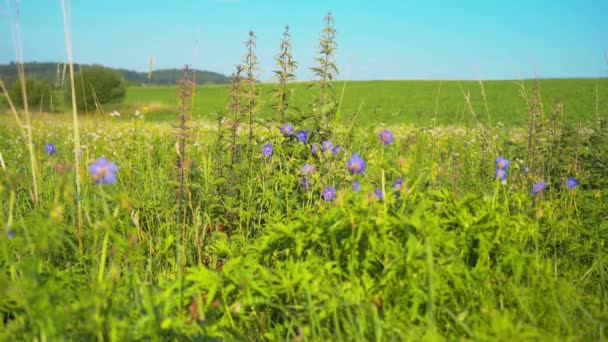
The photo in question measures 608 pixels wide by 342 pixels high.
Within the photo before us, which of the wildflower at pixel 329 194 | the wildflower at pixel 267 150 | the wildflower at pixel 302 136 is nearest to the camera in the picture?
the wildflower at pixel 329 194

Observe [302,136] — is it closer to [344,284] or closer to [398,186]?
[398,186]

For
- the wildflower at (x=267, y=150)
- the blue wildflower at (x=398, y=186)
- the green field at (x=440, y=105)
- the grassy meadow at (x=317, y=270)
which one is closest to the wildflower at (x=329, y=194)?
the grassy meadow at (x=317, y=270)

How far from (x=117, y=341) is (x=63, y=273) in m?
0.67

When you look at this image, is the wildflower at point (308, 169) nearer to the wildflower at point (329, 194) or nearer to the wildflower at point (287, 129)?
the wildflower at point (329, 194)

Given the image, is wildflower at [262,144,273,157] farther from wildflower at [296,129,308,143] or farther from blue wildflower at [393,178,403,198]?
blue wildflower at [393,178,403,198]

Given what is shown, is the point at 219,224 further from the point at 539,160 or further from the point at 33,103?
the point at 33,103

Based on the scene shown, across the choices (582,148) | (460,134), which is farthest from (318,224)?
(460,134)

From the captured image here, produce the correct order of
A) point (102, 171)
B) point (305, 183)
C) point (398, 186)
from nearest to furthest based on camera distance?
point (102, 171) → point (398, 186) → point (305, 183)

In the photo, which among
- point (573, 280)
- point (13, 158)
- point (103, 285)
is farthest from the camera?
point (13, 158)

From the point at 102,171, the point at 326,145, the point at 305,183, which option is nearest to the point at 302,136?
the point at 305,183

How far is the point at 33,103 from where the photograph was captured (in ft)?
95.2

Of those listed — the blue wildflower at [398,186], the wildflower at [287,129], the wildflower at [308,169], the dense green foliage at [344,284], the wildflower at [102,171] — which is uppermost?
the wildflower at [287,129]

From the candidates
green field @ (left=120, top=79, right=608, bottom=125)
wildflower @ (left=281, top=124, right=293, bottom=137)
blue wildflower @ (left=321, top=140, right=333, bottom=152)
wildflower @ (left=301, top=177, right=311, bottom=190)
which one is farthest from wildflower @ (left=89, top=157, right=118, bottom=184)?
wildflower @ (left=281, top=124, right=293, bottom=137)

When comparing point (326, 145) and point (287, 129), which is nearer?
point (326, 145)
